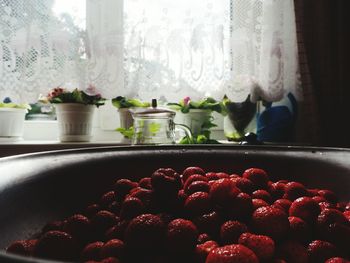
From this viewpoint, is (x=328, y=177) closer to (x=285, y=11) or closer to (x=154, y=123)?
(x=154, y=123)

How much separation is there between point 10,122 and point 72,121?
271mm

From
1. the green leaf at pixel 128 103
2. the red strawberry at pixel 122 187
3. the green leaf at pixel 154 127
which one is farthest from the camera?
the green leaf at pixel 128 103

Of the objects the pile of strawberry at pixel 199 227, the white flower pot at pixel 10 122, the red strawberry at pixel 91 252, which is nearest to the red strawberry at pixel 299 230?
the pile of strawberry at pixel 199 227

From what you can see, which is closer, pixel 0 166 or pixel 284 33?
pixel 0 166

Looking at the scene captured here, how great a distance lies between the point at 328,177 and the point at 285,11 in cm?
126

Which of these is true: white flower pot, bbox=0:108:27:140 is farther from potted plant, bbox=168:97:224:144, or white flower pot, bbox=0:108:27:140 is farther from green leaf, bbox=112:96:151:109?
potted plant, bbox=168:97:224:144

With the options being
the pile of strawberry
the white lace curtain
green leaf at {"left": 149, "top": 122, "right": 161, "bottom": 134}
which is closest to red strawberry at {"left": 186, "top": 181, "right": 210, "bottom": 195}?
the pile of strawberry

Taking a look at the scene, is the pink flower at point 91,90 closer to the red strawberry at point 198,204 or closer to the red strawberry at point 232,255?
the red strawberry at point 198,204

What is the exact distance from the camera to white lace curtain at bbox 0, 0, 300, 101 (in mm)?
1496

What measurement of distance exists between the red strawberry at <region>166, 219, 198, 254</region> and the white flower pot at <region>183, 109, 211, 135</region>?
1.37 m

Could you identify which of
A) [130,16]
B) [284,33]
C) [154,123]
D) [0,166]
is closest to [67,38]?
[130,16]

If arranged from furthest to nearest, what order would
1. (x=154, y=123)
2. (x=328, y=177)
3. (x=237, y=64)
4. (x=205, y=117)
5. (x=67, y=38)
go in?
1. (x=205, y=117)
2. (x=237, y=64)
3. (x=67, y=38)
4. (x=154, y=123)
5. (x=328, y=177)

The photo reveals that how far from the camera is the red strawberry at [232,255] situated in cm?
34

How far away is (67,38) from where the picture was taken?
1.53m
